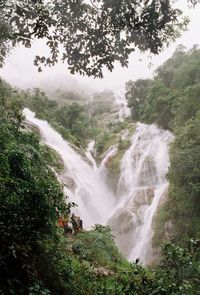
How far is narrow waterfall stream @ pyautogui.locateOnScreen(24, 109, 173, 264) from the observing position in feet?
74.6

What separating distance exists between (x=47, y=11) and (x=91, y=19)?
82cm

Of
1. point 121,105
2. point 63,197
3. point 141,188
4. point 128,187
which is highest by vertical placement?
point 121,105

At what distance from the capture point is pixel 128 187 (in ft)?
92.4

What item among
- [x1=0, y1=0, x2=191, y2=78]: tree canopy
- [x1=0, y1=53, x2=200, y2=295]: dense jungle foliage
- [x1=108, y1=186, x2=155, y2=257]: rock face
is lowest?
[x1=0, y1=53, x2=200, y2=295]: dense jungle foliage

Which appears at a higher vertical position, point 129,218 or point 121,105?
point 121,105

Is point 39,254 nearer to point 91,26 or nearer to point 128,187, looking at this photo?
point 91,26

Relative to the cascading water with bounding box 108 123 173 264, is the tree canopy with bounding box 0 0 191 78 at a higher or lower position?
lower

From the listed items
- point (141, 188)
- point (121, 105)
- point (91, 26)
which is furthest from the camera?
point (121, 105)

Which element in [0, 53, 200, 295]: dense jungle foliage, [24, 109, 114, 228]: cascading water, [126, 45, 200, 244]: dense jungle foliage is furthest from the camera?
[24, 109, 114, 228]: cascading water

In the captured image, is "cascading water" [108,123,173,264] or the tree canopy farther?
"cascading water" [108,123,173,264]

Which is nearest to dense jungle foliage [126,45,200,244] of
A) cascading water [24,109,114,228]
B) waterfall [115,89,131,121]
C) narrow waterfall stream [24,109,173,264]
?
narrow waterfall stream [24,109,173,264]

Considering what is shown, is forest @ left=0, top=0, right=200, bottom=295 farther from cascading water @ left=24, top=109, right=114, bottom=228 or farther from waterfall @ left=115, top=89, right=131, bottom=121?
waterfall @ left=115, top=89, right=131, bottom=121

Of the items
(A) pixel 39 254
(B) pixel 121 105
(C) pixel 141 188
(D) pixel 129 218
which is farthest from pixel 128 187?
(B) pixel 121 105

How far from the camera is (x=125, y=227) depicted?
76.2 ft
